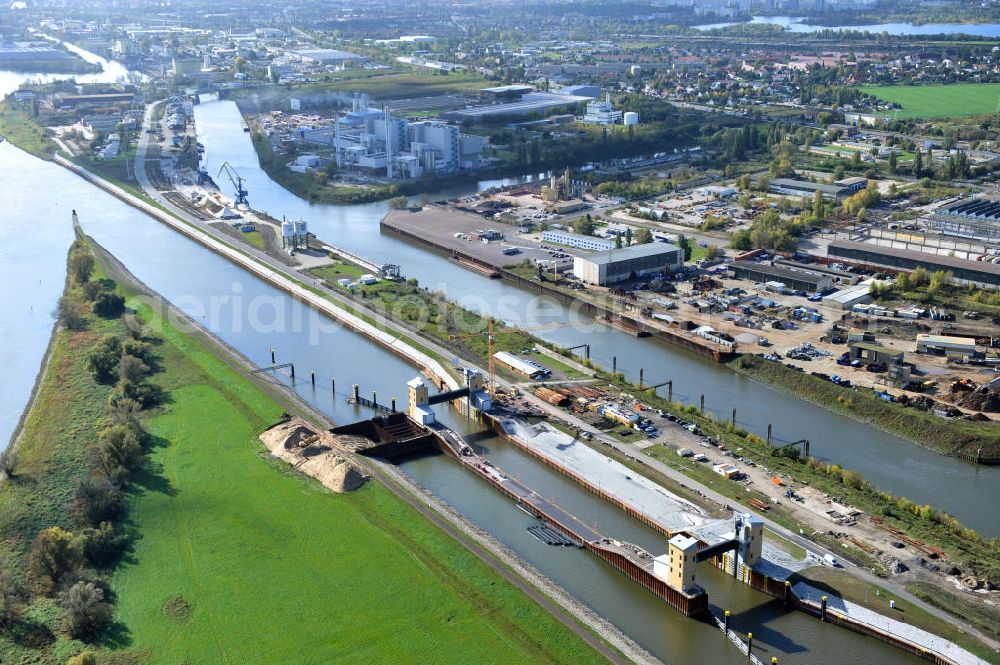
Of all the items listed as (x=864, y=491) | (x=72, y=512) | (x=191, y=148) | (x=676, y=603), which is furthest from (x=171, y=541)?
(x=191, y=148)

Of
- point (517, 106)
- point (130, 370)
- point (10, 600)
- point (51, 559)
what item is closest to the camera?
point (10, 600)

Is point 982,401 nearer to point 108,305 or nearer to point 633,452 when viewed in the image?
point 633,452

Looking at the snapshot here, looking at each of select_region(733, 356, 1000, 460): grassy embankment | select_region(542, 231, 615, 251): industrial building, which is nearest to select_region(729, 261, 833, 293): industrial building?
select_region(542, 231, 615, 251): industrial building

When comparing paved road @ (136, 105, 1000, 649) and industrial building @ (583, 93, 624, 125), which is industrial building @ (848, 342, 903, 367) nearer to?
paved road @ (136, 105, 1000, 649)

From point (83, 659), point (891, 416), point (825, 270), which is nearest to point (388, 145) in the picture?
point (825, 270)

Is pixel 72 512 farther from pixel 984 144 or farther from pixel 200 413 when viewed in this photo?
pixel 984 144

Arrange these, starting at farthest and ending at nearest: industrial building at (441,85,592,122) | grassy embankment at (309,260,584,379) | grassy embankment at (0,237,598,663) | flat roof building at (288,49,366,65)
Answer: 1. flat roof building at (288,49,366,65)
2. industrial building at (441,85,592,122)
3. grassy embankment at (309,260,584,379)
4. grassy embankment at (0,237,598,663)
